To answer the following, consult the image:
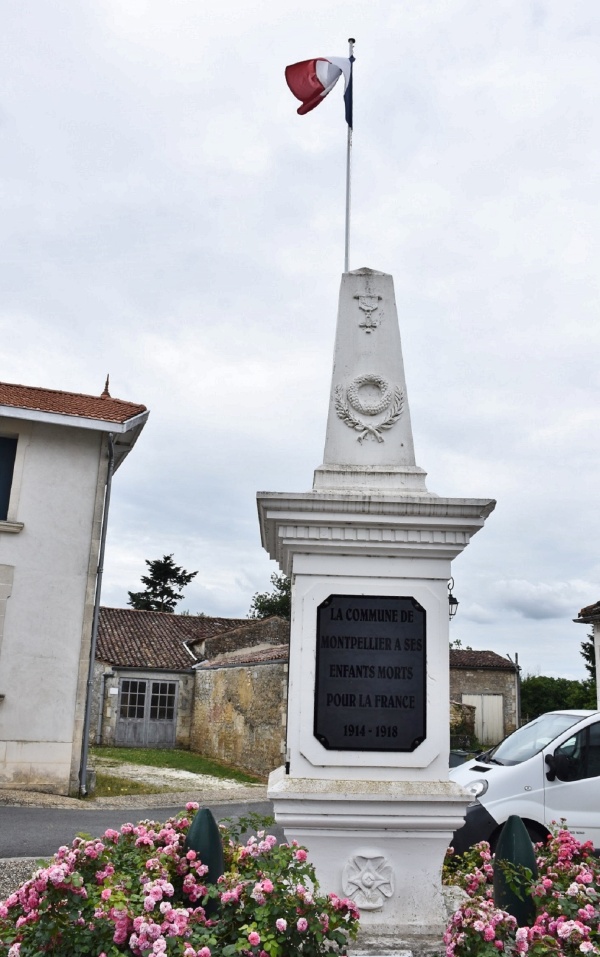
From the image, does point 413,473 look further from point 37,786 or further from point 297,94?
point 37,786

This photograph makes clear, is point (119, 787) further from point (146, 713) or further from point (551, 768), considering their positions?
point (146, 713)

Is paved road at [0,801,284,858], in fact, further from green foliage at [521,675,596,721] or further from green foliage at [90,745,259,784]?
green foliage at [521,675,596,721]

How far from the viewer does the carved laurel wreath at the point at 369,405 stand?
4.58 metres

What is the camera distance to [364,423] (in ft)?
15.1

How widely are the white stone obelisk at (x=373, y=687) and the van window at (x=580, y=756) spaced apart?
4326mm

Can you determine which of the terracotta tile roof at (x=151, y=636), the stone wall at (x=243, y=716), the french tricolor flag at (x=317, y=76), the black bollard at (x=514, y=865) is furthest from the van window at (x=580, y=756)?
the terracotta tile roof at (x=151, y=636)

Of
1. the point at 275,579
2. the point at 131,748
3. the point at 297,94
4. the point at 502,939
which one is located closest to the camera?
the point at 502,939

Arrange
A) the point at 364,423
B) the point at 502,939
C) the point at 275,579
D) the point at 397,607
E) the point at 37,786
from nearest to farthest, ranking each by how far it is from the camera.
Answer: the point at 502,939
the point at 397,607
the point at 364,423
the point at 37,786
the point at 275,579

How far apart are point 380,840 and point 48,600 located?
31.1 feet

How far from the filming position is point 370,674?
4.11m

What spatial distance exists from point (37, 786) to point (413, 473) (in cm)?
976

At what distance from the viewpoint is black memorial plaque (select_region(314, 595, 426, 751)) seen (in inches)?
159

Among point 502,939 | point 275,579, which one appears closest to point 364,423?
point 502,939

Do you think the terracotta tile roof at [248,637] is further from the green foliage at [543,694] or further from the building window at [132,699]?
the green foliage at [543,694]
